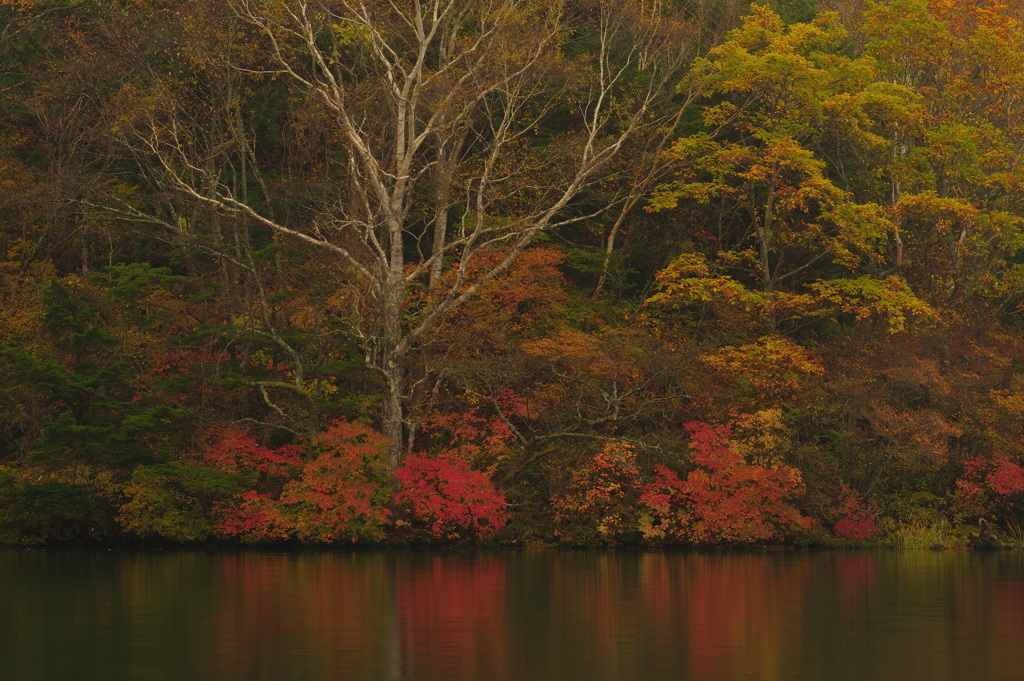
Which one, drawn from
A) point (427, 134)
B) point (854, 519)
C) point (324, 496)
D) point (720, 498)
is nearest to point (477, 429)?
point (324, 496)

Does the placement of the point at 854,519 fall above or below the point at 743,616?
above

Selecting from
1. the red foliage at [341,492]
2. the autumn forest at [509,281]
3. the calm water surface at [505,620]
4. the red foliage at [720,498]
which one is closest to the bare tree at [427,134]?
the autumn forest at [509,281]

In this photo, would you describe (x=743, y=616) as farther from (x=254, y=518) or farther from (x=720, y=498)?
(x=254, y=518)

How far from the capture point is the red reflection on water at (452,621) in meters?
12.6

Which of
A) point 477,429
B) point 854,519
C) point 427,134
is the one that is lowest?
point 854,519

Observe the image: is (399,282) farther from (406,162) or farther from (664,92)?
(664,92)

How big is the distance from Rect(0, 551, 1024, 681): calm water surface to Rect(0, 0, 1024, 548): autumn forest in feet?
16.1

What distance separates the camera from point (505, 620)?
1659 centimetres

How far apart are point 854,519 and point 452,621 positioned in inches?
780

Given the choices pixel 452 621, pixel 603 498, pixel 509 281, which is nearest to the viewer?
pixel 452 621

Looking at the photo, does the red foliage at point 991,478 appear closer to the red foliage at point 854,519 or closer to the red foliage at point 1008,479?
the red foliage at point 1008,479

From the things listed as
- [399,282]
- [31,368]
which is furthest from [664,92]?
[31,368]

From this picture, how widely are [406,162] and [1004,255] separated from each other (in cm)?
2234

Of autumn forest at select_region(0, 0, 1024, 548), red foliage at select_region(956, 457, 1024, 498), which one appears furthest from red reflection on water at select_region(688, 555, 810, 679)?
red foliage at select_region(956, 457, 1024, 498)
